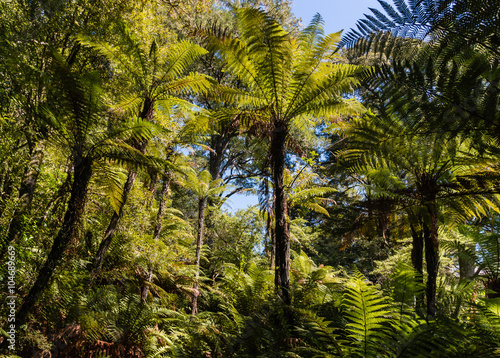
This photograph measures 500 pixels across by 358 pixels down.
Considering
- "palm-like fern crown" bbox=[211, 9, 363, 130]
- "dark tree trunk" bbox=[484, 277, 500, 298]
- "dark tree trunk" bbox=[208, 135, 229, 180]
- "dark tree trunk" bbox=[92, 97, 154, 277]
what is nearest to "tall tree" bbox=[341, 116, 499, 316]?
"palm-like fern crown" bbox=[211, 9, 363, 130]

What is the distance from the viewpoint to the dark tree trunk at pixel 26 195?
3.95 meters

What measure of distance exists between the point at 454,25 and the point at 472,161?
1.64 metres

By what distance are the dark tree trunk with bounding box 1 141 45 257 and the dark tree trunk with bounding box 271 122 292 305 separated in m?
3.25

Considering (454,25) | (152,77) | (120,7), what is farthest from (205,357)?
(120,7)

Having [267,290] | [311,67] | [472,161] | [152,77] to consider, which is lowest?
[267,290]

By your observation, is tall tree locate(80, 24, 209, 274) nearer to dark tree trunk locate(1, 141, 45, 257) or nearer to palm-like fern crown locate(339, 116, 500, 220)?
dark tree trunk locate(1, 141, 45, 257)

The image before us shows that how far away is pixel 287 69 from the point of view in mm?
3666

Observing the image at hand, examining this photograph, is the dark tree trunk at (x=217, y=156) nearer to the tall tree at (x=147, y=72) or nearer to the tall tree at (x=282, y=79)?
the tall tree at (x=147, y=72)

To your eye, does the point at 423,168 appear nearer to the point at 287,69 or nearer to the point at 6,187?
the point at 287,69

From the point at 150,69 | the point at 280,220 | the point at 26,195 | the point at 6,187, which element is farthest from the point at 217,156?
the point at 280,220

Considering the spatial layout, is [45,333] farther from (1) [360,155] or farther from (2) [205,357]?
(1) [360,155]

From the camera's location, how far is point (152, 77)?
4633mm

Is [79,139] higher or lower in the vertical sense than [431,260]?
higher

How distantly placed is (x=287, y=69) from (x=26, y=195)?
426 centimetres
